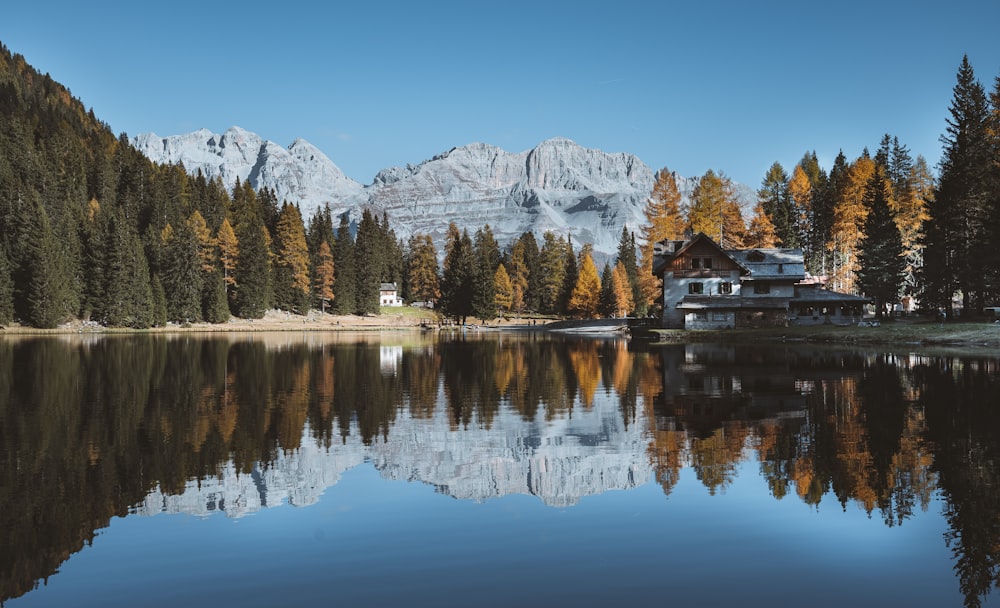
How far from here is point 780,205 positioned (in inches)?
3922

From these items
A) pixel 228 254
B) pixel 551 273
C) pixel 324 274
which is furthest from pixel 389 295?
pixel 228 254

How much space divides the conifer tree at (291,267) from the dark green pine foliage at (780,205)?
235ft

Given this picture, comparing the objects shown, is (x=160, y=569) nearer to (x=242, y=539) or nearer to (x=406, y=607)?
(x=242, y=539)

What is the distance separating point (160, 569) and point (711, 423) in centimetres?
1607

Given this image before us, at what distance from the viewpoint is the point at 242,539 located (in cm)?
1130

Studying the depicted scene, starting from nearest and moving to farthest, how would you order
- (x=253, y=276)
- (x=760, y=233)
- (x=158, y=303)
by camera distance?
(x=760, y=233) → (x=158, y=303) → (x=253, y=276)

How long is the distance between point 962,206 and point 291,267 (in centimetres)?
9298

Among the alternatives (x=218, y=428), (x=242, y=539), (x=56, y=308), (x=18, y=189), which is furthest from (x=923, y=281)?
(x=18, y=189)

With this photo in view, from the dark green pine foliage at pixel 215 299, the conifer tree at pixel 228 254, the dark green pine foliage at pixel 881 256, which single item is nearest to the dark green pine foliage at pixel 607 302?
the dark green pine foliage at pixel 881 256

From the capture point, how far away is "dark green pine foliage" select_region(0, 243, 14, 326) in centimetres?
8225

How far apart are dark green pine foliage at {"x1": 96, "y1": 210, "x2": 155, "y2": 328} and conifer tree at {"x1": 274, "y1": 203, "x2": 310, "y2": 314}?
76.0 feet

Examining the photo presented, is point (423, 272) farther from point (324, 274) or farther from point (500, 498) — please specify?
point (500, 498)

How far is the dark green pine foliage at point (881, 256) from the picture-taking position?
7162cm

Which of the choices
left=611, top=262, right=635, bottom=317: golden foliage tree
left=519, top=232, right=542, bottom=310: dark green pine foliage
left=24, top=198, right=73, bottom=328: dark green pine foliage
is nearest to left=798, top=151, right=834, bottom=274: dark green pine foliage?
left=611, top=262, right=635, bottom=317: golden foliage tree
